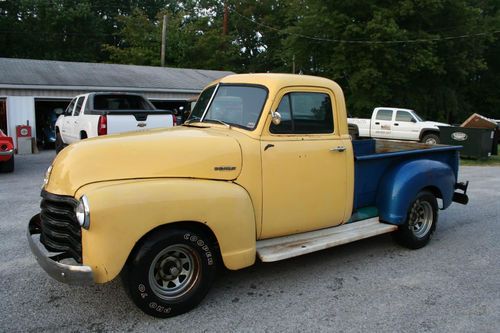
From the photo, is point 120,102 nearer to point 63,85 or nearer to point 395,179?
point 63,85

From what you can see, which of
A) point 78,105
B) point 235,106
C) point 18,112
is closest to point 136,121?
point 78,105

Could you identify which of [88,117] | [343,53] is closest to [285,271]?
[88,117]

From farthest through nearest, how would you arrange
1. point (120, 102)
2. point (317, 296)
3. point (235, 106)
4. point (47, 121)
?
point (47, 121), point (120, 102), point (235, 106), point (317, 296)

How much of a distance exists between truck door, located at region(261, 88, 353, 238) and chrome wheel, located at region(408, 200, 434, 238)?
1175 mm

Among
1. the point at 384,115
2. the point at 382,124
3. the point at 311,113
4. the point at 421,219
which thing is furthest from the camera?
the point at 384,115

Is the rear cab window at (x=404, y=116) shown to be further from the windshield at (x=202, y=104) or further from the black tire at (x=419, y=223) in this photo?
the windshield at (x=202, y=104)

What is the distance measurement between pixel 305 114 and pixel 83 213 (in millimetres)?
2476

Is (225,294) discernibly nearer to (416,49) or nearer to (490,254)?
(490,254)

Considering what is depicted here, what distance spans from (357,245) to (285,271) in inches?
55.2

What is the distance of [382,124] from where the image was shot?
66.3 ft

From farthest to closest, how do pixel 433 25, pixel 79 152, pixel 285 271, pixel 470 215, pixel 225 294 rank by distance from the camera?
pixel 433 25, pixel 470 215, pixel 285 271, pixel 225 294, pixel 79 152

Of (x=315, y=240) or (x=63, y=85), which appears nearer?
(x=315, y=240)

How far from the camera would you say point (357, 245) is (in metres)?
5.93

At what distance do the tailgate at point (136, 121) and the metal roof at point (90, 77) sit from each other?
9273 mm
